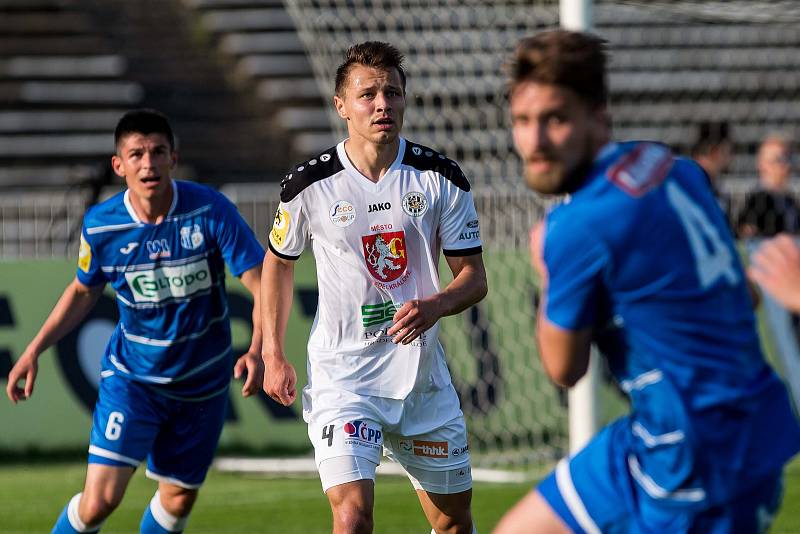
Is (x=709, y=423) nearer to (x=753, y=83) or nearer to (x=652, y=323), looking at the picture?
(x=652, y=323)

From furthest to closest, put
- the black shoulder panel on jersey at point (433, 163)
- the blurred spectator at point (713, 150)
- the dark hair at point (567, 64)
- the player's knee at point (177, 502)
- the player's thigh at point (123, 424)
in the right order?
the blurred spectator at point (713, 150)
the player's knee at point (177, 502)
the player's thigh at point (123, 424)
the black shoulder panel on jersey at point (433, 163)
the dark hair at point (567, 64)

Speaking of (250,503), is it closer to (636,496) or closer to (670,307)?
(636,496)

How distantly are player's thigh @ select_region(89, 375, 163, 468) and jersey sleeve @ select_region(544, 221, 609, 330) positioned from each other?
3347 millimetres

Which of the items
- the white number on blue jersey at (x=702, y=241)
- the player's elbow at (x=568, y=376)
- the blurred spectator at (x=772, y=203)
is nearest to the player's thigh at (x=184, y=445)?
the player's elbow at (x=568, y=376)

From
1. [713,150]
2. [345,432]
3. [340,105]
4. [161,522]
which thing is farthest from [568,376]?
[713,150]

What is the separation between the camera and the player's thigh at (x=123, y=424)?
20.4 feet

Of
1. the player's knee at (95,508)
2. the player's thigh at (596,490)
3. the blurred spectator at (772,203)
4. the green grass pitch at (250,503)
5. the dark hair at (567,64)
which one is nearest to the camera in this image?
the dark hair at (567,64)

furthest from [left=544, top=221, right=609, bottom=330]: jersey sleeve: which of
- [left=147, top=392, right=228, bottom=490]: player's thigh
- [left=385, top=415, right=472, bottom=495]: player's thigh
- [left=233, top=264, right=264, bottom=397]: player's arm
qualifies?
[left=147, top=392, right=228, bottom=490]: player's thigh

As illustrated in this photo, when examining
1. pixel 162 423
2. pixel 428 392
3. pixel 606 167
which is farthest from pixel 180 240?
pixel 606 167

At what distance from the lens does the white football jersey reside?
17.9ft

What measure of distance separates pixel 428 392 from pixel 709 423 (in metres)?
2.23

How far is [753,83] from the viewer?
1873 centimetres

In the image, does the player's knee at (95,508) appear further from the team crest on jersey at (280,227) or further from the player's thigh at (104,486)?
the team crest on jersey at (280,227)

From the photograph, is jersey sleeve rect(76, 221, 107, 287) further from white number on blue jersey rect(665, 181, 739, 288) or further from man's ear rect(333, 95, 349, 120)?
white number on blue jersey rect(665, 181, 739, 288)
